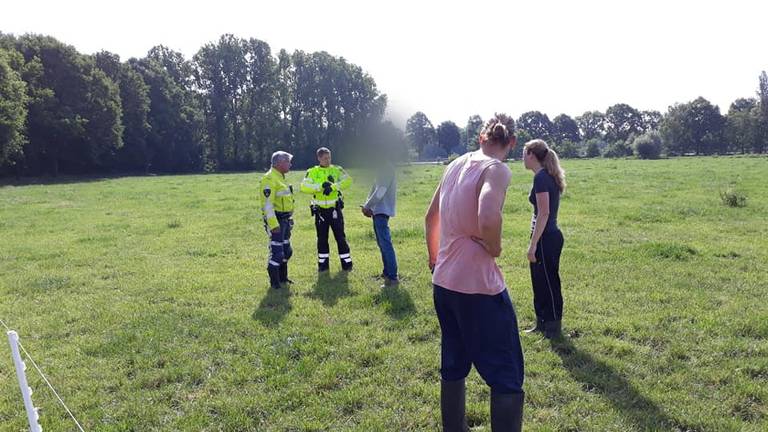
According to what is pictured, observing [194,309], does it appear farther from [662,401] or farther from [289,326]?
[662,401]

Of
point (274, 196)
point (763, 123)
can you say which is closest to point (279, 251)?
point (274, 196)

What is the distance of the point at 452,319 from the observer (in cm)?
386

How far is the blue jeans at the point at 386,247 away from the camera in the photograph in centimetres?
886

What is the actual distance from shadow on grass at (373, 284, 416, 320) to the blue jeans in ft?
1.30

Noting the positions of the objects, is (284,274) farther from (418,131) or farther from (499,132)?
(499,132)

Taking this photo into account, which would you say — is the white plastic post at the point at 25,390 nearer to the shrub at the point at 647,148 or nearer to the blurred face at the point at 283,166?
the blurred face at the point at 283,166

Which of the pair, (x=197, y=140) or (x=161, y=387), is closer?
(x=161, y=387)

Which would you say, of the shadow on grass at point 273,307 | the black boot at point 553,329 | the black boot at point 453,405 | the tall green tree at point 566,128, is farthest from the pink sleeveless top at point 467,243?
the tall green tree at point 566,128

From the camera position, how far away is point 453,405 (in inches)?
159

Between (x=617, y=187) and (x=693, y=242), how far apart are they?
1314cm

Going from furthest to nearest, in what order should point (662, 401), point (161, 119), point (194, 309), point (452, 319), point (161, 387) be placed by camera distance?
point (161, 119)
point (194, 309)
point (161, 387)
point (662, 401)
point (452, 319)

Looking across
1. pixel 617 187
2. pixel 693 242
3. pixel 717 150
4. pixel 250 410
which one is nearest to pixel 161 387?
Answer: pixel 250 410

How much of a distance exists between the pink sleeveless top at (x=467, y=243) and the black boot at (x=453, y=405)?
0.84 meters

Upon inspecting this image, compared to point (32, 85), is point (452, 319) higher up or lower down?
lower down
